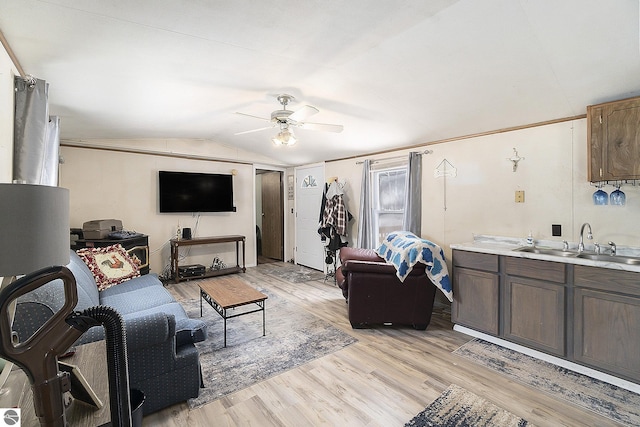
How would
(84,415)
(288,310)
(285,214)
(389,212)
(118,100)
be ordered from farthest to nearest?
(285,214) → (389,212) → (288,310) → (118,100) → (84,415)

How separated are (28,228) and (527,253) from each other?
3.24 meters

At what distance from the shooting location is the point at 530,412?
6.04ft

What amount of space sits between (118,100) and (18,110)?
3.29 feet

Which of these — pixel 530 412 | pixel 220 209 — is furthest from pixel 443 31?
pixel 220 209


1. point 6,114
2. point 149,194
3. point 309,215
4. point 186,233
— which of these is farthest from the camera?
point 309,215

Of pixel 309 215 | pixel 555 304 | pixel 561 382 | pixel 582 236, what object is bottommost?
pixel 561 382

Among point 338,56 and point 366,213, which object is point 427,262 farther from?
point 338,56

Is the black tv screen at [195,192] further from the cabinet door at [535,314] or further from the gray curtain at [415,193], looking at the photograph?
the cabinet door at [535,314]

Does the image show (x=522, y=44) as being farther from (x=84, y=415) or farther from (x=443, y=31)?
(x=84, y=415)

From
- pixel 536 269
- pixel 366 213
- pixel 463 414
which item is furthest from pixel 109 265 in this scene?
pixel 536 269

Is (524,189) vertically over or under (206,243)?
over

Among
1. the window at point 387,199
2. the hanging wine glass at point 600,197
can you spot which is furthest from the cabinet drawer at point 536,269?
the window at point 387,199

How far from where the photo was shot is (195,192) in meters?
5.09

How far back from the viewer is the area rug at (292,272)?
16.6ft
